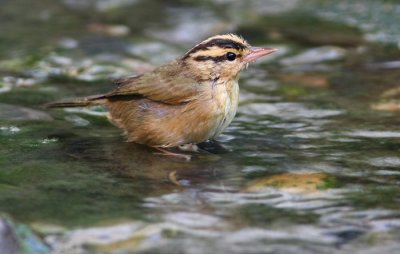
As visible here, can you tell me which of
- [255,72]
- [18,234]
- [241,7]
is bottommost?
[18,234]

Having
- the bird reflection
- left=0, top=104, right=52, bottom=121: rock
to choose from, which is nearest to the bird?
the bird reflection

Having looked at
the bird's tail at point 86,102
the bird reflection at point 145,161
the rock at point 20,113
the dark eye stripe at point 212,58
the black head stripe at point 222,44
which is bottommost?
the bird reflection at point 145,161

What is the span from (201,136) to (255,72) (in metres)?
3.25

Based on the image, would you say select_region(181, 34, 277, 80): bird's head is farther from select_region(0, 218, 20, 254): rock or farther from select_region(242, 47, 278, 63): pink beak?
select_region(0, 218, 20, 254): rock

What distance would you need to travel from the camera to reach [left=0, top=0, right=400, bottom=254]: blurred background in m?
5.04

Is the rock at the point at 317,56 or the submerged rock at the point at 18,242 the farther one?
the rock at the point at 317,56

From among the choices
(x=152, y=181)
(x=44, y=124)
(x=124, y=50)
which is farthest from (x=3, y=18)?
(x=152, y=181)

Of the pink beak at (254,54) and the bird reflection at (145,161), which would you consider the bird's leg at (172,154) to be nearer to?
the bird reflection at (145,161)

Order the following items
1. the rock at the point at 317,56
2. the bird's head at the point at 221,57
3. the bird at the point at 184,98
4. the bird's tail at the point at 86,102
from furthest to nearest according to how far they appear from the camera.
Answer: the rock at the point at 317,56 < the bird's tail at the point at 86,102 < the bird's head at the point at 221,57 < the bird at the point at 184,98

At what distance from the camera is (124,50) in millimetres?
10758

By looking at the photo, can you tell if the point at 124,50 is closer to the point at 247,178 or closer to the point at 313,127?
the point at 313,127

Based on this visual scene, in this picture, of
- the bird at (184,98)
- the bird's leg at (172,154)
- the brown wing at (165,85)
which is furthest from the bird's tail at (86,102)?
the bird's leg at (172,154)

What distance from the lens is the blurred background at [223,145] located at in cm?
504

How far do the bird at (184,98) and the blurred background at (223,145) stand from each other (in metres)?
0.21
